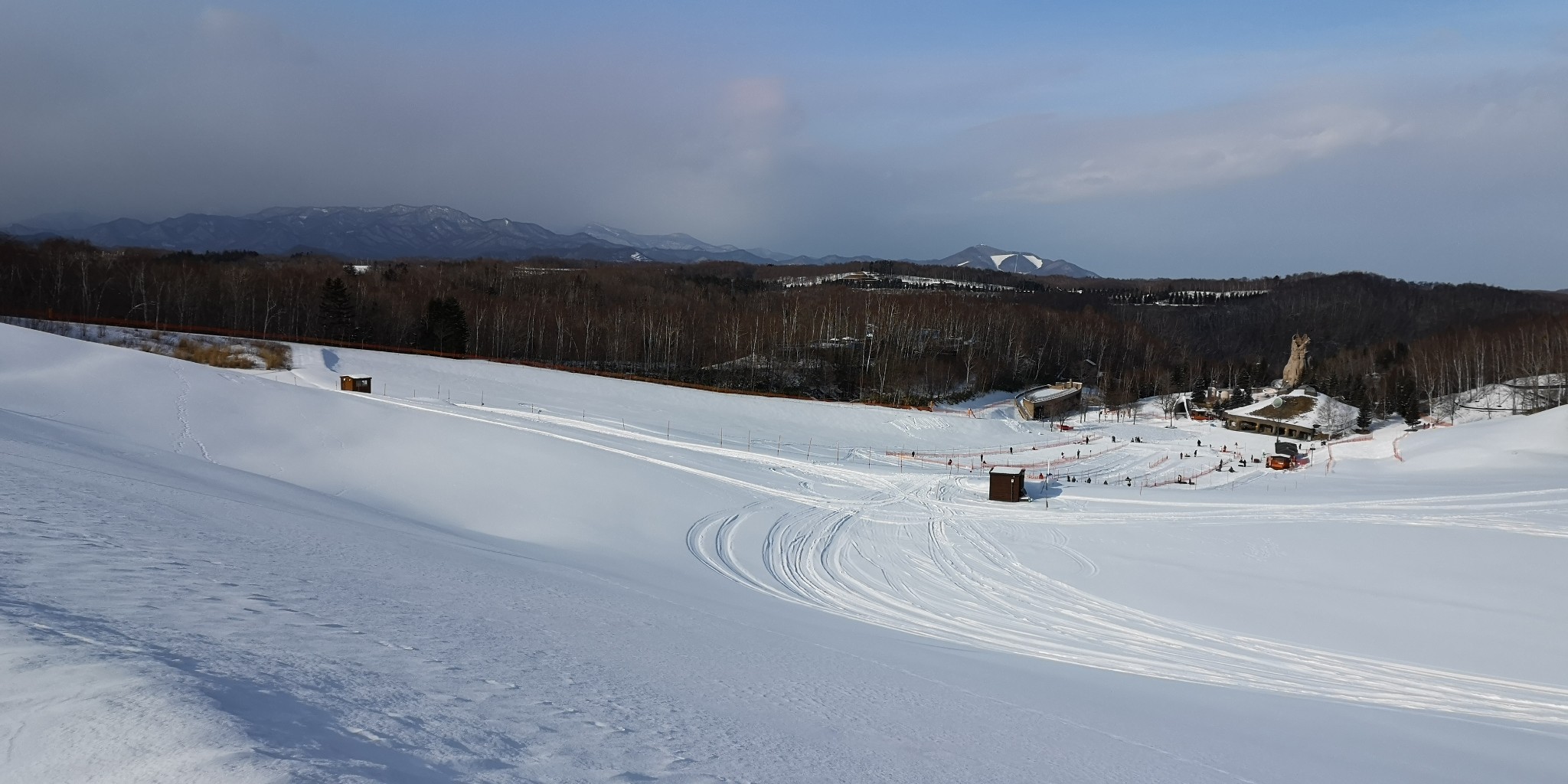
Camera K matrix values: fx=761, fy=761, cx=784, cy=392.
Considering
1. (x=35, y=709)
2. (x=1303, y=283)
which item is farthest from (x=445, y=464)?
(x=1303, y=283)

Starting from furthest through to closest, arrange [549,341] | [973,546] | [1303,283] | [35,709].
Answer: [1303,283] < [549,341] < [973,546] < [35,709]

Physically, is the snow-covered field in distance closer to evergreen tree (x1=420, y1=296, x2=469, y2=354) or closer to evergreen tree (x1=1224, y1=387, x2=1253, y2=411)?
evergreen tree (x1=420, y1=296, x2=469, y2=354)

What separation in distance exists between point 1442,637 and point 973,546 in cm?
922

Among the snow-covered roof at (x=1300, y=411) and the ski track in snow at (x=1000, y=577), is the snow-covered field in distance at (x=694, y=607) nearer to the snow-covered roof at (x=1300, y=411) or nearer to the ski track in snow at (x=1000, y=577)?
the ski track in snow at (x=1000, y=577)

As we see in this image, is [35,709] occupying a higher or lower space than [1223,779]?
higher

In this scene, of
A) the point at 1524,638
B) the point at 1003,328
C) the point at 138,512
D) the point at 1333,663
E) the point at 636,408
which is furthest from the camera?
the point at 1003,328

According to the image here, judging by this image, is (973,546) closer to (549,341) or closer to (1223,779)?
(1223,779)

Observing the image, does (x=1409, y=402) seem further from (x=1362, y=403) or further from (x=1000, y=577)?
(x=1000, y=577)

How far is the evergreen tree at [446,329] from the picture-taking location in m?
53.9

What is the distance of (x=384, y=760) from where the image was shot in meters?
3.72

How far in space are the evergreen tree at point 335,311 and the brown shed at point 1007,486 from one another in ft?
160

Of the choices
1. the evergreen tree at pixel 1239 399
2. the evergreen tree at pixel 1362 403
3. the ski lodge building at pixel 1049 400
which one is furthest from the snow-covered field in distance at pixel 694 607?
the evergreen tree at pixel 1239 399

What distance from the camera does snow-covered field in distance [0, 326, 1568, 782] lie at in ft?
14.4

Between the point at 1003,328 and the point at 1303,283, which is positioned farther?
the point at 1303,283
